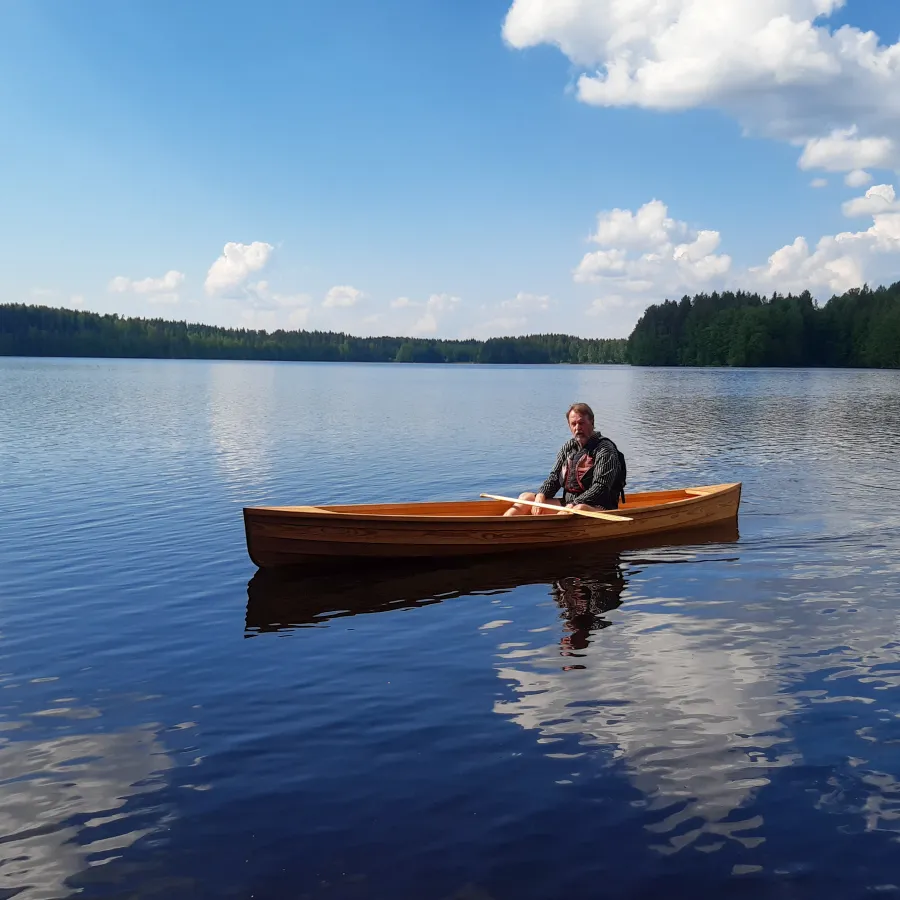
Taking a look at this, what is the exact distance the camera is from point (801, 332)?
135 metres

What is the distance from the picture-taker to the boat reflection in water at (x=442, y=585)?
11.1 m

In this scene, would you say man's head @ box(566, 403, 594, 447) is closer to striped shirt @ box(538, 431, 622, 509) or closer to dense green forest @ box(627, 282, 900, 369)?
striped shirt @ box(538, 431, 622, 509)

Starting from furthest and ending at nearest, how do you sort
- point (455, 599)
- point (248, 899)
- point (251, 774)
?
point (455, 599)
point (251, 774)
point (248, 899)

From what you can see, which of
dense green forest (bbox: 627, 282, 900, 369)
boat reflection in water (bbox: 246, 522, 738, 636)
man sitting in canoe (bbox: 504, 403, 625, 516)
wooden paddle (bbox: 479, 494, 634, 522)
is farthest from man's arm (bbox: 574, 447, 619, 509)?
dense green forest (bbox: 627, 282, 900, 369)

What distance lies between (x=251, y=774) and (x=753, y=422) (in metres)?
38.7

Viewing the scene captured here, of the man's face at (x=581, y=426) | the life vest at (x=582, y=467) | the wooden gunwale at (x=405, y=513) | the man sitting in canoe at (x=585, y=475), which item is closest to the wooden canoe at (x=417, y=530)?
the wooden gunwale at (x=405, y=513)

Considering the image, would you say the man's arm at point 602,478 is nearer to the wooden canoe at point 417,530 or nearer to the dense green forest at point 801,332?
the wooden canoe at point 417,530

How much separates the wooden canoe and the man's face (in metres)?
1.37

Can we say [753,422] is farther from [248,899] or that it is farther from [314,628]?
[248,899]

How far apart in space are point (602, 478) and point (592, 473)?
0.70 feet

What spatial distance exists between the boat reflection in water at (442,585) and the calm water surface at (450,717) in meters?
0.06

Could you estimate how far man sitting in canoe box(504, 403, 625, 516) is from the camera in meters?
14.4

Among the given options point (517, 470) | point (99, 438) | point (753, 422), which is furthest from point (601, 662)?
point (753, 422)

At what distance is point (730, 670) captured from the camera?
895 centimetres
